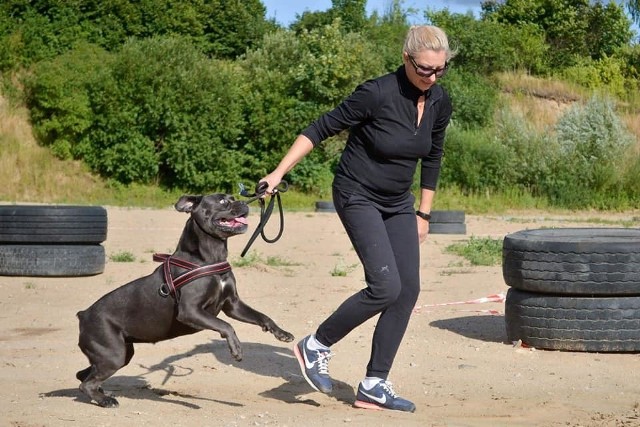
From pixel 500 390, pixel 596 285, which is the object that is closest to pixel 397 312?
pixel 500 390

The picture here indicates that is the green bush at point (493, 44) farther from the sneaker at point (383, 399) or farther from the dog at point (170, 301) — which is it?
the sneaker at point (383, 399)

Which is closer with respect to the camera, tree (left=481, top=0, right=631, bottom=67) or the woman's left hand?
the woman's left hand

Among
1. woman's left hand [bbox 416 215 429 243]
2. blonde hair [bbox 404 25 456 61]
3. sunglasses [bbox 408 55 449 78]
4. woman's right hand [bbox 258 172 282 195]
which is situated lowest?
woman's left hand [bbox 416 215 429 243]

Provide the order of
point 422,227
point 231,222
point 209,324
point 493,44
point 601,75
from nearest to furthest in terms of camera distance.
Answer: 1. point 209,324
2. point 231,222
3. point 422,227
4. point 493,44
5. point 601,75

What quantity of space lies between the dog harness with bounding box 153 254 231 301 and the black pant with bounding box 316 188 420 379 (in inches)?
30.9

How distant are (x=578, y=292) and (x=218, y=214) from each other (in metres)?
3.13

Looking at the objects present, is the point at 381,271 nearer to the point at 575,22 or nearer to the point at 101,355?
the point at 101,355

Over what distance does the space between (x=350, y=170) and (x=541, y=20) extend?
4166cm

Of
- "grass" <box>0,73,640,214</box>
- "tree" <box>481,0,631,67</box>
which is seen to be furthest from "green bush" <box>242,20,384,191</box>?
"tree" <box>481,0,631,67</box>

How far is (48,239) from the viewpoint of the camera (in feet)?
42.0

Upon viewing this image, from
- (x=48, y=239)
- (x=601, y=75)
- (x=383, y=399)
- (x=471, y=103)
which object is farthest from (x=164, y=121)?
(x=383, y=399)

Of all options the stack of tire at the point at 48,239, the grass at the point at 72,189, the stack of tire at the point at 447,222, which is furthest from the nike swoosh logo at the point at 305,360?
the grass at the point at 72,189

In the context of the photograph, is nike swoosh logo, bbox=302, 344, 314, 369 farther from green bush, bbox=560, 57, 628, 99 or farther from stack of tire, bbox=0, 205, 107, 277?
green bush, bbox=560, 57, 628, 99

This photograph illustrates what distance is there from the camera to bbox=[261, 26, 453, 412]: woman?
21.0 ft
